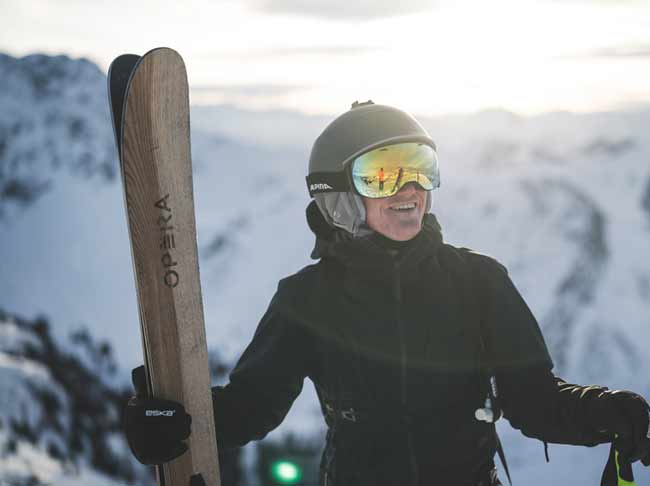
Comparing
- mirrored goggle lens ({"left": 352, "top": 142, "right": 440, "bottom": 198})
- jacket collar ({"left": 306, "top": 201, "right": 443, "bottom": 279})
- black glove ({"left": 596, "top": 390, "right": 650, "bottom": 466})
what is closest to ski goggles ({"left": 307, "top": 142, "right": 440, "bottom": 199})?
mirrored goggle lens ({"left": 352, "top": 142, "right": 440, "bottom": 198})

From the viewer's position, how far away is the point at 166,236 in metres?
3.02

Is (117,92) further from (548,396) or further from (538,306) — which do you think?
(538,306)

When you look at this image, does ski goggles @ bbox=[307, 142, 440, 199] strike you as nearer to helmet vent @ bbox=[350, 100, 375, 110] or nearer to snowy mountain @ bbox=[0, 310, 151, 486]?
helmet vent @ bbox=[350, 100, 375, 110]

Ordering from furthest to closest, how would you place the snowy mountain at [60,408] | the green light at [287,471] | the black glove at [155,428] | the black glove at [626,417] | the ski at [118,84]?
the snowy mountain at [60,408], the green light at [287,471], the ski at [118,84], the black glove at [155,428], the black glove at [626,417]

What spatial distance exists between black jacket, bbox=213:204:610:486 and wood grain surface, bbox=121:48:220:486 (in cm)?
24

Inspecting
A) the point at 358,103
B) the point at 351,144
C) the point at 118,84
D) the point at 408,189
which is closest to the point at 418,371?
the point at 408,189

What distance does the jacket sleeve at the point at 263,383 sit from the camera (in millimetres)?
3209

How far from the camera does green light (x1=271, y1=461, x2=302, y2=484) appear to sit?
3.10m

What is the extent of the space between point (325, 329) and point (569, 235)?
6954cm

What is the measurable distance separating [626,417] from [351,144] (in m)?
1.56

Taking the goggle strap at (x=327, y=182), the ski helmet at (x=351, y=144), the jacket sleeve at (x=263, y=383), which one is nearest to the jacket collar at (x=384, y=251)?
the ski helmet at (x=351, y=144)

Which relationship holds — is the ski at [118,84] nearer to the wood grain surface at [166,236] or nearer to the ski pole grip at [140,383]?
the wood grain surface at [166,236]

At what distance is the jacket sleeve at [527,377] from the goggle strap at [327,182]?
0.73m

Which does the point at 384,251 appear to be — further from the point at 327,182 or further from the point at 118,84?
the point at 118,84
